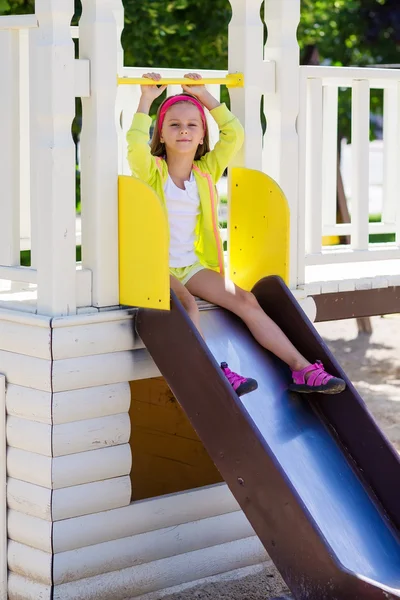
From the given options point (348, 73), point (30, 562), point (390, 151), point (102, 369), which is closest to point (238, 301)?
point (102, 369)

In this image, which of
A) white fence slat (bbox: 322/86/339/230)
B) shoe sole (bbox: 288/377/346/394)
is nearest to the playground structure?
shoe sole (bbox: 288/377/346/394)

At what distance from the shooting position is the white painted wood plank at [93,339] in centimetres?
414

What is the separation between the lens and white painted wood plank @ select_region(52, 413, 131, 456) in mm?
4184

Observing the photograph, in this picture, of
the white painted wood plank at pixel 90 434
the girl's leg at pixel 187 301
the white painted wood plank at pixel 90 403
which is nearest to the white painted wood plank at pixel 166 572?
the white painted wood plank at pixel 90 434

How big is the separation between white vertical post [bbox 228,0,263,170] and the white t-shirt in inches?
12.4

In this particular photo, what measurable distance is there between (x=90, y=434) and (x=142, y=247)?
0.77 m

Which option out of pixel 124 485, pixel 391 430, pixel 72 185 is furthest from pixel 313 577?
pixel 391 430

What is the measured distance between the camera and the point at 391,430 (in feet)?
23.9

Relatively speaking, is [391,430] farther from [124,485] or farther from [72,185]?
[72,185]

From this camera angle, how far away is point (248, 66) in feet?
15.5

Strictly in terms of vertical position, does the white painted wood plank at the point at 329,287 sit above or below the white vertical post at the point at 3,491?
above

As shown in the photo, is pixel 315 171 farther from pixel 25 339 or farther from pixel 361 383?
pixel 361 383

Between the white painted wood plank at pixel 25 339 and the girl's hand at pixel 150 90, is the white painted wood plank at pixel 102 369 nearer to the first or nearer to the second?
the white painted wood plank at pixel 25 339

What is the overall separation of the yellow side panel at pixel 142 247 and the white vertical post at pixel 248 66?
2.43ft
